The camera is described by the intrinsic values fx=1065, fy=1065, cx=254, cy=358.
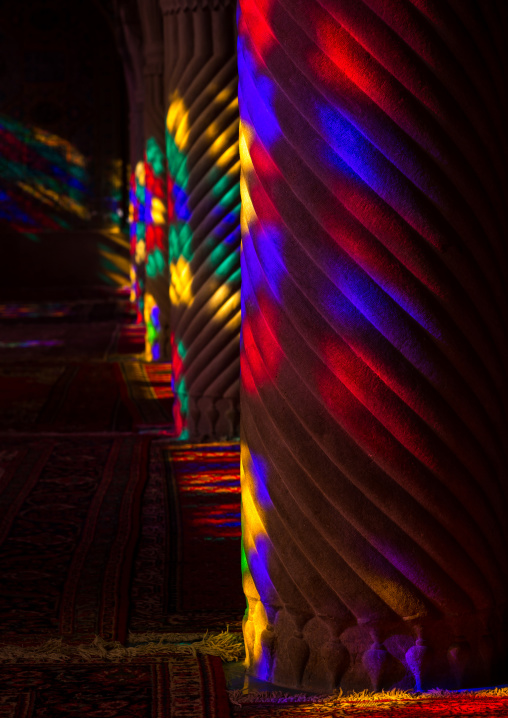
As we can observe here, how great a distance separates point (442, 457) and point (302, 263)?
0.49m

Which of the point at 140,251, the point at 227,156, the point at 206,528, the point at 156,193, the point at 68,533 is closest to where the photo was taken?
the point at 68,533

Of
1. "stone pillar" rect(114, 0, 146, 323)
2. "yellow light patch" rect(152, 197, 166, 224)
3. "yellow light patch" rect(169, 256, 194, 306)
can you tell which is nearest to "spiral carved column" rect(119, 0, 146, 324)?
"stone pillar" rect(114, 0, 146, 323)

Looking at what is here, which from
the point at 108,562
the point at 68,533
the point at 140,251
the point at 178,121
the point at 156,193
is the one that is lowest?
the point at 108,562

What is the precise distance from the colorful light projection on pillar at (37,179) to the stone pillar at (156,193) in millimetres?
10177

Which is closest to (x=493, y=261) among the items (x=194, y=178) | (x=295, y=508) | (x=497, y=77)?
(x=497, y=77)

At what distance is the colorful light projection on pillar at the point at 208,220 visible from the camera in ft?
17.6

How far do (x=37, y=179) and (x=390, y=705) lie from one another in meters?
17.7

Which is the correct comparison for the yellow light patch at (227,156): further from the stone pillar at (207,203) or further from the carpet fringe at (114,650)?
the carpet fringe at (114,650)

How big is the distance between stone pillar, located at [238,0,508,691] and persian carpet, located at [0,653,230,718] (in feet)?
0.72

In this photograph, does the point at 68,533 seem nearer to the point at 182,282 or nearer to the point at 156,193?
the point at 182,282

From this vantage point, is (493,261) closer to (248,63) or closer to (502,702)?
(248,63)

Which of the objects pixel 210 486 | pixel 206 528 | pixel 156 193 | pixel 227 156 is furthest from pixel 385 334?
pixel 156 193

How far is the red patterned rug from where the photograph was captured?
241 inches

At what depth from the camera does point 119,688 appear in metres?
2.32
